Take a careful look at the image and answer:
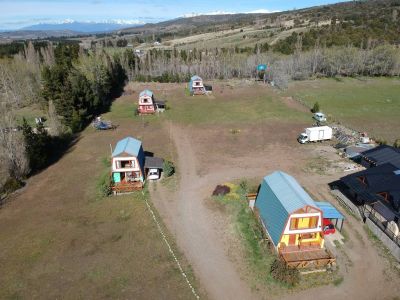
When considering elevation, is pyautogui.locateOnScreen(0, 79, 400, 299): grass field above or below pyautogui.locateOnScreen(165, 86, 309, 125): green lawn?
below

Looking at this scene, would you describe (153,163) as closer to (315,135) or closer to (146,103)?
(315,135)

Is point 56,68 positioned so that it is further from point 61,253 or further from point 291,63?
point 291,63

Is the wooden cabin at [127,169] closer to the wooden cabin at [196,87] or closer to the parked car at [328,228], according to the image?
the parked car at [328,228]

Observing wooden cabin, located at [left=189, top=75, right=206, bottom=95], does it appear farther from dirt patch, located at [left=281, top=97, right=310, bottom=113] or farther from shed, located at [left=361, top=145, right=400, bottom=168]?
shed, located at [left=361, top=145, right=400, bottom=168]

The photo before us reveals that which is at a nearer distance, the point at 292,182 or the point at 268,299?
the point at 268,299

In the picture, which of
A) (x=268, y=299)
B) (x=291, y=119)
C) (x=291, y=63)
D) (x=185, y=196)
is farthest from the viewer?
(x=291, y=63)

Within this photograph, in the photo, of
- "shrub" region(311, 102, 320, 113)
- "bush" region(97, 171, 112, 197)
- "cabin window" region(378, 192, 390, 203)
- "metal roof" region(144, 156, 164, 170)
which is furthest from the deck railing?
"shrub" region(311, 102, 320, 113)

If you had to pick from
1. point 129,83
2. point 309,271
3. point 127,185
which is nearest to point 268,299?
point 309,271
